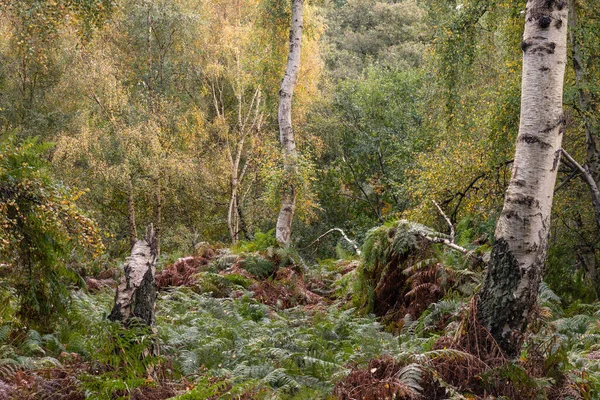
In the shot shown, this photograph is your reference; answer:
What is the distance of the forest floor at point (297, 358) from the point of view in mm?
3965

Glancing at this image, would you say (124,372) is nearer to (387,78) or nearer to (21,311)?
(21,311)

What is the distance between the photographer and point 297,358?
16.6ft

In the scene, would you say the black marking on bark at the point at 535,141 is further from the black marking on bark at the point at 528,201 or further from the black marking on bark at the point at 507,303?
the black marking on bark at the point at 507,303

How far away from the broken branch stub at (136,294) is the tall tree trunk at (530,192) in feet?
8.09

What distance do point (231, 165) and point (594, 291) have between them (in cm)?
1764

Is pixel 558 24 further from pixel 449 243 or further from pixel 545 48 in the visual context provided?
pixel 449 243

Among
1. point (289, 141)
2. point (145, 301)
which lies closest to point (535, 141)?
point (145, 301)

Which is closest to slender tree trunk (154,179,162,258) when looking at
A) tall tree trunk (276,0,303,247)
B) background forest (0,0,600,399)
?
background forest (0,0,600,399)

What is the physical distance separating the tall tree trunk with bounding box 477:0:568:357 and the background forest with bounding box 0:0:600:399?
0.70 ft

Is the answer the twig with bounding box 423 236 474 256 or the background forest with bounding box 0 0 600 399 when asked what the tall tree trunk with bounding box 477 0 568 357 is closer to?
the background forest with bounding box 0 0 600 399

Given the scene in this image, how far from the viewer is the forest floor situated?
3.96m

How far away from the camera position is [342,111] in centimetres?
2445

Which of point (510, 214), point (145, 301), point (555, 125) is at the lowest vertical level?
point (145, 301)

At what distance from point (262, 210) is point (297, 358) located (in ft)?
64.6
